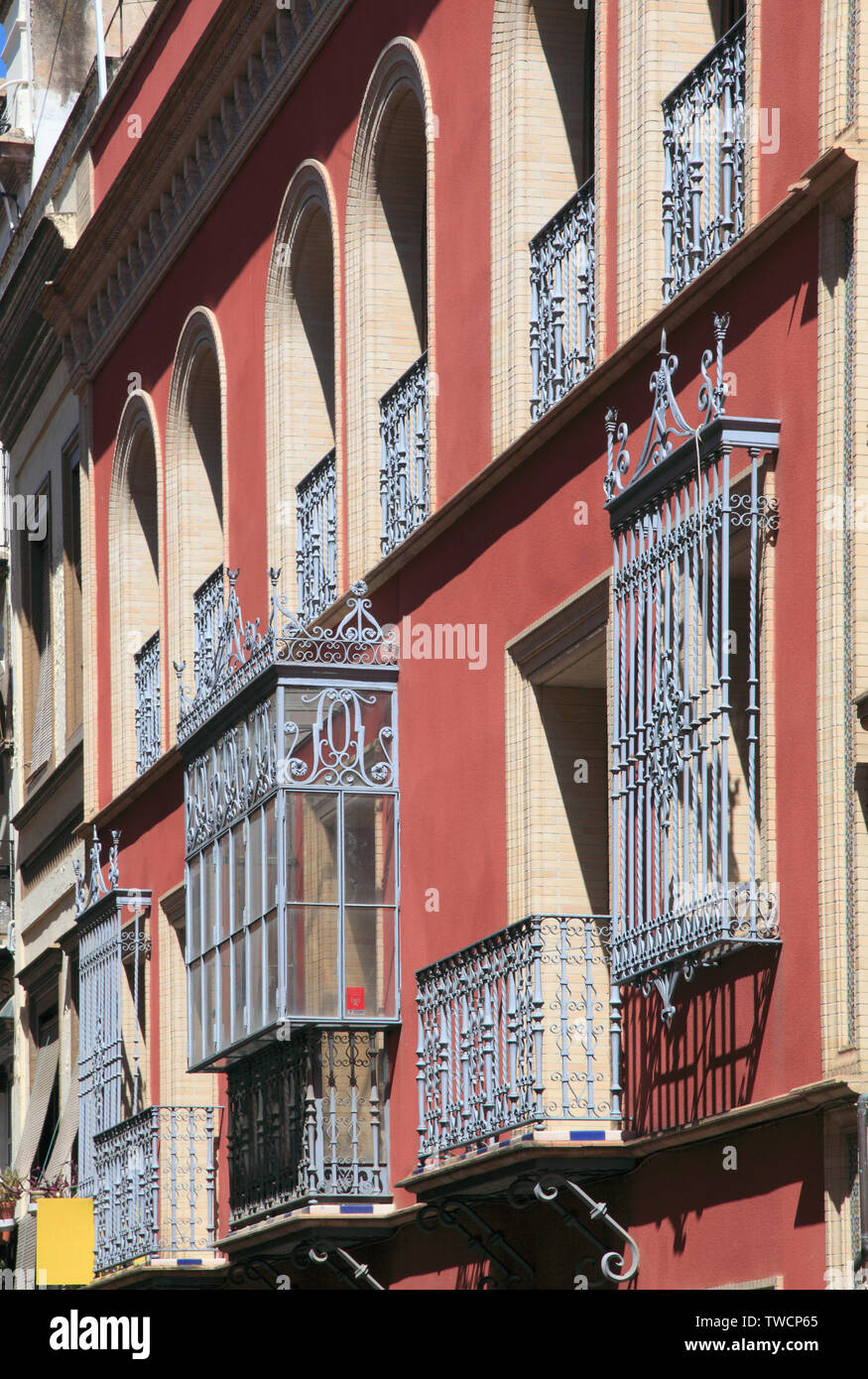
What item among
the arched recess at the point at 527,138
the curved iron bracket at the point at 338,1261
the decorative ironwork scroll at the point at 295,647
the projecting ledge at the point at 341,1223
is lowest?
the curved iron bracket at the point at 338,1261

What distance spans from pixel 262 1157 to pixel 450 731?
127 inches

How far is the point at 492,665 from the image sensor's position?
13.6 metres

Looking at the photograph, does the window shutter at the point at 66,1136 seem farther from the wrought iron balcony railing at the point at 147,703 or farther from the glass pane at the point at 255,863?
the glass pane at the point at 255,863

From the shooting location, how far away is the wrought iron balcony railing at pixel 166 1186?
18.1 meters

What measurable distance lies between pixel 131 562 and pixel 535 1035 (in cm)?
1165

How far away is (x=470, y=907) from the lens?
44.9 feet

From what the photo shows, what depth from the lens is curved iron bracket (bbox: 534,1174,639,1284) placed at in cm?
1134

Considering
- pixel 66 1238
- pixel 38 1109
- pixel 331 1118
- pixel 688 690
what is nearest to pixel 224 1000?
pixel 331 1118

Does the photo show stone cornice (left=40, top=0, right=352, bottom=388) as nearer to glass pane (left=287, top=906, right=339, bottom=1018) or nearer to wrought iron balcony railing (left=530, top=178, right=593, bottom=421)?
wrought iron balcony railing (left=530, top=178, right=593, bottom=421)

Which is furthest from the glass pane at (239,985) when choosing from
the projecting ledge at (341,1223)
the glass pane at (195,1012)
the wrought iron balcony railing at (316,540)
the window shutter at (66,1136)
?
the window shutter at (66,1136)

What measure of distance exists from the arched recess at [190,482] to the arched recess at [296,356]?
6.50 feet

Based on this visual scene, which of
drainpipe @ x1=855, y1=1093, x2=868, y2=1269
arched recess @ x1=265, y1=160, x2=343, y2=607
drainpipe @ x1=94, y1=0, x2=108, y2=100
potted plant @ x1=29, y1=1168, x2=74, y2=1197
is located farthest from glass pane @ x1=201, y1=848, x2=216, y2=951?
drainpipe @ x1=94, y1=0, x2=108, y2=100
